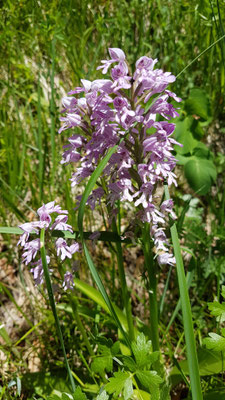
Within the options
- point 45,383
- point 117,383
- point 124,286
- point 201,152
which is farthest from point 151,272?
point 201,152

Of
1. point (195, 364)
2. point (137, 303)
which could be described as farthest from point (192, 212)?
point (195, 364)

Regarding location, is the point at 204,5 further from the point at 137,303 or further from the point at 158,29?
the point at 137,303

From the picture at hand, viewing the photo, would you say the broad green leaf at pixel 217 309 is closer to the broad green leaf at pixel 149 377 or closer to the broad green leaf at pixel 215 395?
the broad green leaf at pixel 149 377

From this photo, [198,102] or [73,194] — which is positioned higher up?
[198,102]

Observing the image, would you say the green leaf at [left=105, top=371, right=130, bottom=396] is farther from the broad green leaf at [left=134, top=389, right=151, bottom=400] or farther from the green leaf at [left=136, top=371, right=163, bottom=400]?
the broad green leaf at [left=134, top=389, right=151, bottom=400]

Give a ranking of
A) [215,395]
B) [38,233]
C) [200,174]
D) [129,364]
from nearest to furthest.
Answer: [129,364]
[38,233]
[215,395]
[200,174]

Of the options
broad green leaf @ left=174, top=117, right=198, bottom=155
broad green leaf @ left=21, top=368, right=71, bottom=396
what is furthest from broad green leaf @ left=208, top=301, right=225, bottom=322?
broad green leaf @ left=174, top=117, right=198, bottom=155

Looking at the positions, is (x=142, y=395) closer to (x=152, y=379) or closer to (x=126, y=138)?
(x=152, y=379)
